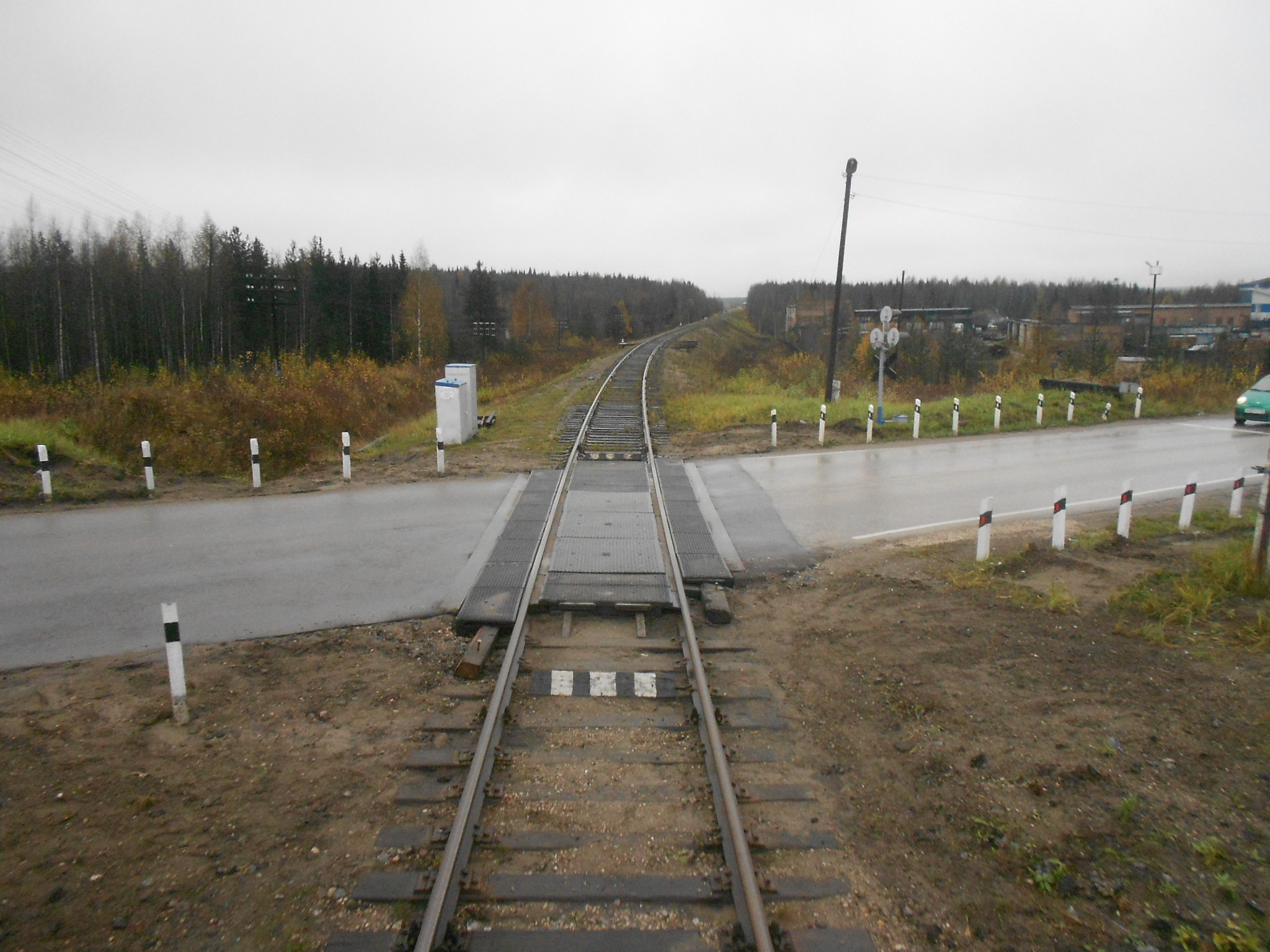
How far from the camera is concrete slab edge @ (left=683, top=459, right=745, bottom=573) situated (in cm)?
904

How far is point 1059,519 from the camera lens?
29.8ft

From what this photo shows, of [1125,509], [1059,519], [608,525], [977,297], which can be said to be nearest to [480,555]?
[608,525]

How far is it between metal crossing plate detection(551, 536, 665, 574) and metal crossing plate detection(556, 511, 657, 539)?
0.57ft

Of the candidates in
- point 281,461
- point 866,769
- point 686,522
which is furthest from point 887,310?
point 866,769

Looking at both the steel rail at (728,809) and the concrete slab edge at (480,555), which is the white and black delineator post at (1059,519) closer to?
the steel rail at (728,809)

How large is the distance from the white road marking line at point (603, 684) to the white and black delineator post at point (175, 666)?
2.87 metres

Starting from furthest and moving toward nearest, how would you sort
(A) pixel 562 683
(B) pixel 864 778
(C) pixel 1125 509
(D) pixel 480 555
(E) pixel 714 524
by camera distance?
1. (E) pixel 714 524
2. (C) pixel 1125 509
3. (D) pixel 480 555
4. (A) pixel 562 683
5. (B) pixel 864 778

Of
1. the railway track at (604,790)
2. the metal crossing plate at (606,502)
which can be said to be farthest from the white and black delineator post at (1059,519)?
the metal crossing plate at (606,502)

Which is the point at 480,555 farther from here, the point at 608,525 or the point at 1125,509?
the point at 1125,509

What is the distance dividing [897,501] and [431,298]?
197ft

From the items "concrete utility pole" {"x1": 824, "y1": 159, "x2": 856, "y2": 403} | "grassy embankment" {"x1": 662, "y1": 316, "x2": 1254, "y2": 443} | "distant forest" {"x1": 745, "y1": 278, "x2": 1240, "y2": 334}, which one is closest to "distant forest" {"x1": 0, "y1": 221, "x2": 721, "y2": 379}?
"grassy embankment" {"x1": 662, "y1": 316, "x2": 1254, "y2": 443}

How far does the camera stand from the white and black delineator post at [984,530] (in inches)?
341

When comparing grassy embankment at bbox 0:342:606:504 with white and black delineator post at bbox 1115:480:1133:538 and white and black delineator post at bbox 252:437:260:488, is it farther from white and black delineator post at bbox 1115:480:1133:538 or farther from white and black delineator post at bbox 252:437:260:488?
white and black delineator post at bbox 1115:480:1133:538

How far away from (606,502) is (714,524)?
1710 mm
